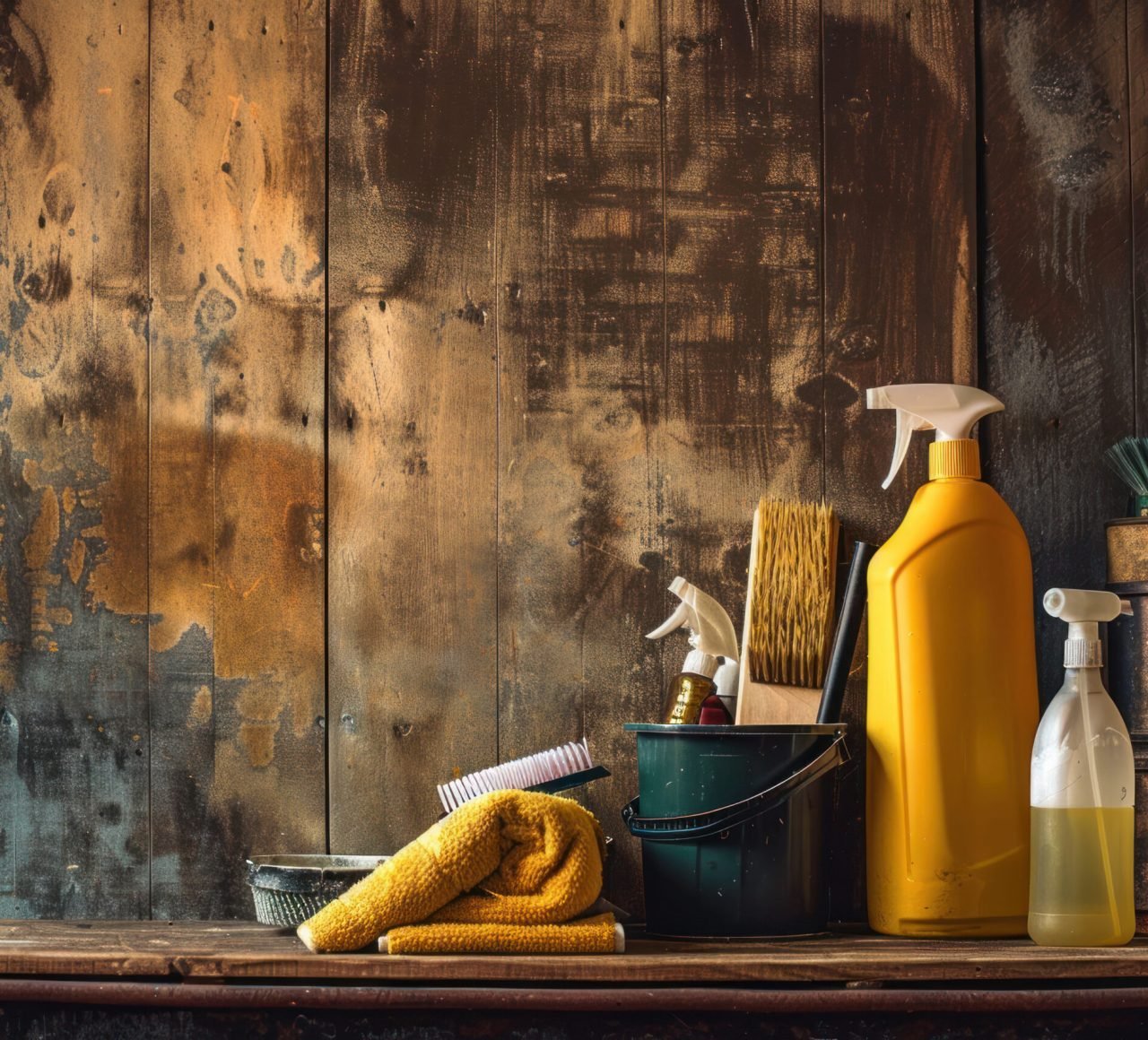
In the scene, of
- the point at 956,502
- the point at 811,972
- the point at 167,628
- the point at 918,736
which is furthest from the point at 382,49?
the point at 811,972

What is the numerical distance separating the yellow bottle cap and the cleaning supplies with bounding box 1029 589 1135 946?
0.50ft

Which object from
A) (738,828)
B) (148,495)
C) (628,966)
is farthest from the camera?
(148,495)

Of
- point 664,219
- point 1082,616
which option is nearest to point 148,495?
point 664,219

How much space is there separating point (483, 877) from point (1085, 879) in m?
0.51

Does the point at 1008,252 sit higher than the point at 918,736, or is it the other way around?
the point at 1008,252

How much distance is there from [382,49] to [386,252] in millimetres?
216

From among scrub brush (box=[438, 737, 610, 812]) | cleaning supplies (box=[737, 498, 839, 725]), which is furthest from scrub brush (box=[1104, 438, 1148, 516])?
scrub brush (box=[438, 737, 610, 812])

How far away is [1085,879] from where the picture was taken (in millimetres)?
1016

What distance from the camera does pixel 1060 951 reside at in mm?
986

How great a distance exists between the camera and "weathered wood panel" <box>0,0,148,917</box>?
123cm

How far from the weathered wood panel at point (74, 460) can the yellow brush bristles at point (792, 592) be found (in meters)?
0.63

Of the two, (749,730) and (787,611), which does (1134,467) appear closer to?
(787,611)

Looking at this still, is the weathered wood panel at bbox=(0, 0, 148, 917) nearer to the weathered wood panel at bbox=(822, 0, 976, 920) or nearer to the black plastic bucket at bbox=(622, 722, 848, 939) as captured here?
the black plastic bucket at bbox=(622, 722, 848, 939)

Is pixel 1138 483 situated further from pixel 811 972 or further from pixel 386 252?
pixel 386 252
